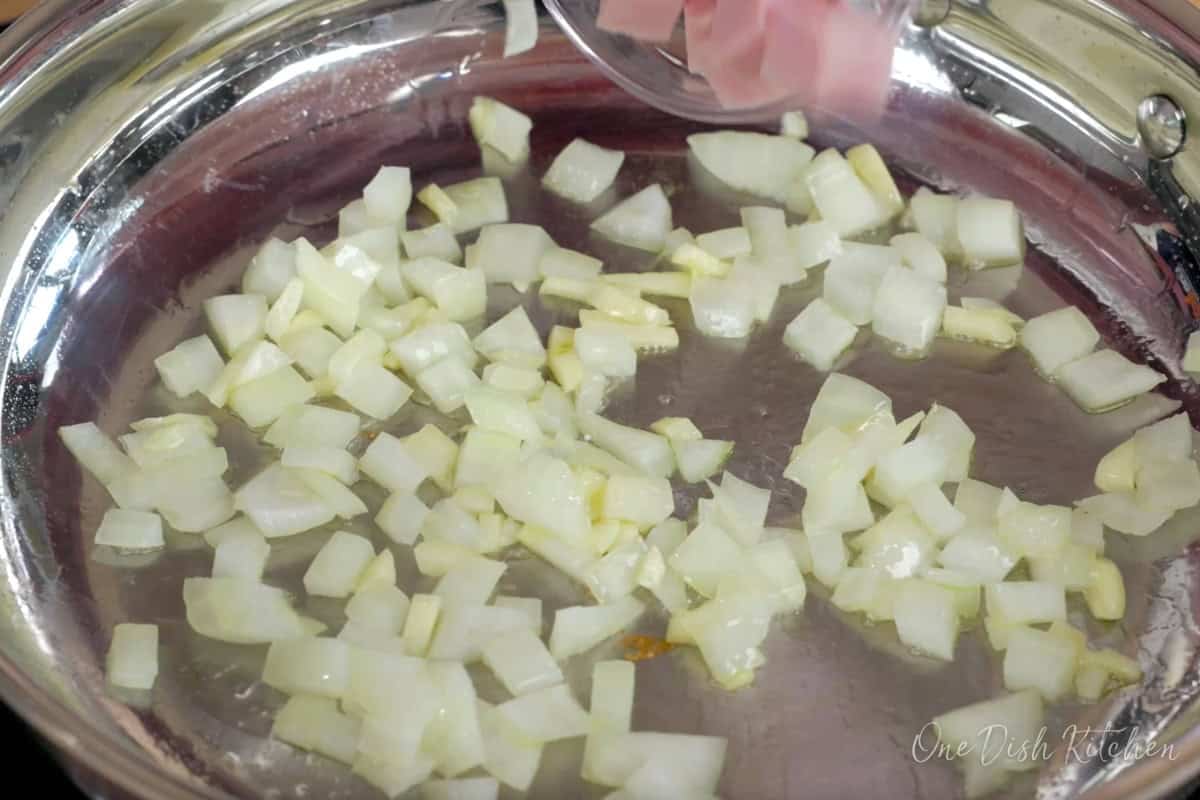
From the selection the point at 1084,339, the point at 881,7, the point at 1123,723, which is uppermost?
the point at 881,7

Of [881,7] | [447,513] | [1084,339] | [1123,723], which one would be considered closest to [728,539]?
[447,513]

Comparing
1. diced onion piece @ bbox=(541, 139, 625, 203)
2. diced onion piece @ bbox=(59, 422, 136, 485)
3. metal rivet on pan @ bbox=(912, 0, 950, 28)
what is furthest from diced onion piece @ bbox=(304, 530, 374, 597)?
metal rivet on pan @ bbox=(912, 0, 950, 28)

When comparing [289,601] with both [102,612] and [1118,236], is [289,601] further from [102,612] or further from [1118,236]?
Result: [1118,236]

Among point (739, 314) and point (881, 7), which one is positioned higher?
point (881, 7)

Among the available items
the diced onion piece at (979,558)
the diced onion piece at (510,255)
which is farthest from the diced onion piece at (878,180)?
the diced onion piece at (979,558)

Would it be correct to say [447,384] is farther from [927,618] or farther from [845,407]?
[927,618]

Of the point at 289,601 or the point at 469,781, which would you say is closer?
the point at 469,781

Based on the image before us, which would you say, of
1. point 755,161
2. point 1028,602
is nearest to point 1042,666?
point 1028,602
